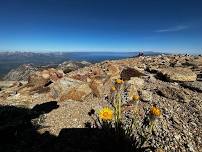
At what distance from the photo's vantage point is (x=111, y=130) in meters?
7.05

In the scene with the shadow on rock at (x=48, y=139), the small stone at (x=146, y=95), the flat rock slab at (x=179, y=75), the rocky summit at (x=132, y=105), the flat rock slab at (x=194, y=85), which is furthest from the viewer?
the flat rock slab at (x=179, y=75)


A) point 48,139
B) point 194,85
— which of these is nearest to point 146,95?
point 194,85

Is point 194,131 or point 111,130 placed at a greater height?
point 111,130

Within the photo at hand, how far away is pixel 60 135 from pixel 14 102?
5.72m

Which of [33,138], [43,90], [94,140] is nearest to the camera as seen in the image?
[94,140]

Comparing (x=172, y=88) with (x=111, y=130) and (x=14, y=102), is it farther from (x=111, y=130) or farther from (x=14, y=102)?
(x=14, y=102)

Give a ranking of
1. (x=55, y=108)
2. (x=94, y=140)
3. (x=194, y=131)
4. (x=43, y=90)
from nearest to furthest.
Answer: (x=94, y=140), (x=194, y=131), (x=55, y=108), (x=43, y=90)

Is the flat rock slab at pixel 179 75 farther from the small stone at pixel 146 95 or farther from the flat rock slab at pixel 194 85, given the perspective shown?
the small stone at pixel 146 95

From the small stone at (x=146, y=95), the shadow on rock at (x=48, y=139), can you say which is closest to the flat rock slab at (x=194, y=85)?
the small stone at (x=146, y=95)

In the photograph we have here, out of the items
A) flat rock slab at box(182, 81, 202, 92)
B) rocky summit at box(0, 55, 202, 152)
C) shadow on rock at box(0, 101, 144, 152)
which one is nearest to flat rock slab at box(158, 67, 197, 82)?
rocky summit at box(0, 55, 202, 152)

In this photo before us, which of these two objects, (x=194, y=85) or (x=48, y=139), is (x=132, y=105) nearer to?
(x=48, y=139)

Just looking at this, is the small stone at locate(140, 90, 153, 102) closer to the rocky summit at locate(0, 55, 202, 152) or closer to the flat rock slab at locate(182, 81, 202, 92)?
the rocky summit at locate(0, 55, 202, 152)

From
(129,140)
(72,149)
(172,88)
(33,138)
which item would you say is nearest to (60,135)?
(33,138)

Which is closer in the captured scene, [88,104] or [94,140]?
[94,140]
